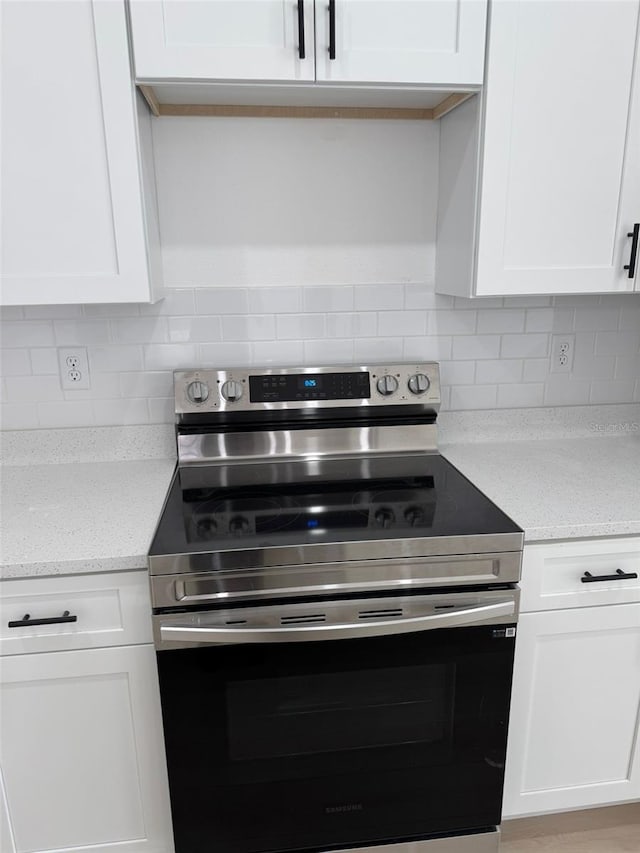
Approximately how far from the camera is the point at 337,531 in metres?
1.31

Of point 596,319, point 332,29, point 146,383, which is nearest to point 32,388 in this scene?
point 146,383

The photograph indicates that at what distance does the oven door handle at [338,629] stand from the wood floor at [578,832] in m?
A: 0.80

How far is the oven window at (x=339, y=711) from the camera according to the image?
133 centimetres

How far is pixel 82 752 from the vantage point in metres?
1.36

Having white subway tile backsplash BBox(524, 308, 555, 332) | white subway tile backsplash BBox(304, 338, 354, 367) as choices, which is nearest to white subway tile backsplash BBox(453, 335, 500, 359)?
white subway tile backsplash BBox(524, 308, 555, 332)

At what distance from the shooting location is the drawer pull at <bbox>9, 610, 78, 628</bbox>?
4.13 feet

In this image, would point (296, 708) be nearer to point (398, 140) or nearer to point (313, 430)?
point (313, 430)

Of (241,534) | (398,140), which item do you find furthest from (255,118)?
(241,534)

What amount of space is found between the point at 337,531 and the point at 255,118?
1.15 metres

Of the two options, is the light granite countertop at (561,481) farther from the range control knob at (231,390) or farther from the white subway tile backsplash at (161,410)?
the white subway tile backsplash at (161,410)

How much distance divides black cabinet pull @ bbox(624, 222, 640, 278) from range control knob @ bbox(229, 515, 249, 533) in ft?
3.79

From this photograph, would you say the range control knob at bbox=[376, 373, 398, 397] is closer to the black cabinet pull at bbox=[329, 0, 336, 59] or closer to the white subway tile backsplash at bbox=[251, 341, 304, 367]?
the white subway tile backsplash at bbox=[251, 341, 304, 367]

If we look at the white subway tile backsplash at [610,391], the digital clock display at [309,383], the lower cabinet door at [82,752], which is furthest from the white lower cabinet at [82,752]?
the white subway tile backsplash at [610,391]

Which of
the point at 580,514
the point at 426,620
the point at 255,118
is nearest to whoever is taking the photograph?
the point at 426,620
